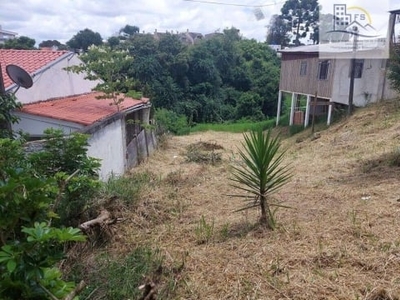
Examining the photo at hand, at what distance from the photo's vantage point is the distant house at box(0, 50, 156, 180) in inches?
297

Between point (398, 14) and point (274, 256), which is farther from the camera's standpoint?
point (398, 14)

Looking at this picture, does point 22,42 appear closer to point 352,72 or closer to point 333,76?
point 333,76

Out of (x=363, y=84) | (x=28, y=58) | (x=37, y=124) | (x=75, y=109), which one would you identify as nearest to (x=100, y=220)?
(x=37, y=124)

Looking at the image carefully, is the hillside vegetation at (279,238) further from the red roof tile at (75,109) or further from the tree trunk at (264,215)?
the red roof tile at (75,109)

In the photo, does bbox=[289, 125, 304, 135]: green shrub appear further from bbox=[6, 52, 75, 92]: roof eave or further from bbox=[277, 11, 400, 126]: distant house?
bbox=[6, 52, 75, 92]: roof eave

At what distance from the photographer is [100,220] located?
4238 mm

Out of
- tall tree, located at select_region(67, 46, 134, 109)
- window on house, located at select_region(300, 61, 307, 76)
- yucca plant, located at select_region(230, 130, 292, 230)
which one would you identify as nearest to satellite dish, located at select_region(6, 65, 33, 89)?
tall tree, located at select_region(67, 46, 134, 109)

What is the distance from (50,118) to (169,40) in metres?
18.3

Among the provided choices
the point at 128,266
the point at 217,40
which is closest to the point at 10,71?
the point at 128,266

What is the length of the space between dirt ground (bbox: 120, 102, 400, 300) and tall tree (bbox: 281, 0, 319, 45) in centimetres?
3780

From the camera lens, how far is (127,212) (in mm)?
4926

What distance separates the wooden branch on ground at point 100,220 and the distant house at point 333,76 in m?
12.3

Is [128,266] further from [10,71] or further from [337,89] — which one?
[337,89]

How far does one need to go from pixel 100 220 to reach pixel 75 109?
529cm
